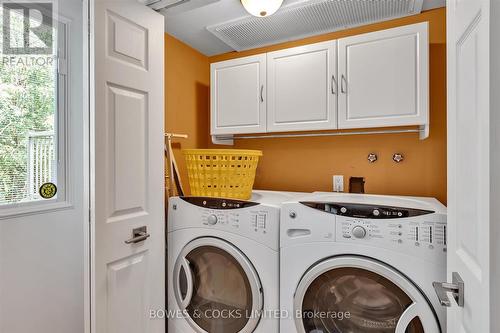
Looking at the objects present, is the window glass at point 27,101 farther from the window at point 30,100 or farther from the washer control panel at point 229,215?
the washer control panel at point 229,215

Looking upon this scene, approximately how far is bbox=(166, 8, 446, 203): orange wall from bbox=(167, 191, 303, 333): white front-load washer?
720 mm

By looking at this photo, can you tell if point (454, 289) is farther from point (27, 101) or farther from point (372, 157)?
point (27, 101)

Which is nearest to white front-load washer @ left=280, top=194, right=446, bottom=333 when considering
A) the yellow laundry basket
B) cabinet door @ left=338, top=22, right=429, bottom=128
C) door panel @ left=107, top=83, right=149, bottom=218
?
the yellow laundry basket

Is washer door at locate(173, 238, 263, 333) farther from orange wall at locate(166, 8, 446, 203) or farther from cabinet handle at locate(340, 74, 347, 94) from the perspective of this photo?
cabinet handle at locate(340, 74, 347, 94)

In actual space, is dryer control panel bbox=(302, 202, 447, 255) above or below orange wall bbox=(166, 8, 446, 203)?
below

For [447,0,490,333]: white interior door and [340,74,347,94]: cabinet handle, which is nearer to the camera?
[447,0,490,333]: white interior door

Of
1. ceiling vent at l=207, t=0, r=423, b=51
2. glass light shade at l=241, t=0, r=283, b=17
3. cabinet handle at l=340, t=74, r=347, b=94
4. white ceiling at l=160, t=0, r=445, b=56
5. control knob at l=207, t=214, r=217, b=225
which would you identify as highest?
white ceiling at l=160, t=0, r=445, b=56

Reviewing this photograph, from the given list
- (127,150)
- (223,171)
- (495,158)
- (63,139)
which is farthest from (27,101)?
(495,158)

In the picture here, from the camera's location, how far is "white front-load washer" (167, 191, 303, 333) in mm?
1441

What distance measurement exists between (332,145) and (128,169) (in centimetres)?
149

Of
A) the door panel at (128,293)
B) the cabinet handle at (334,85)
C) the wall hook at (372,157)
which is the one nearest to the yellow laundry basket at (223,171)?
the door panel at (128,293)

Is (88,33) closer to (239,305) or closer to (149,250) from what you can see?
(149,250)

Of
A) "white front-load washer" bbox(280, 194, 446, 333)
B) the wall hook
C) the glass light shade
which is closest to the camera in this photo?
"white front-load washer" bbox(280, 194, 446, 333)

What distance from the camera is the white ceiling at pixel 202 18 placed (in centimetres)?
159
